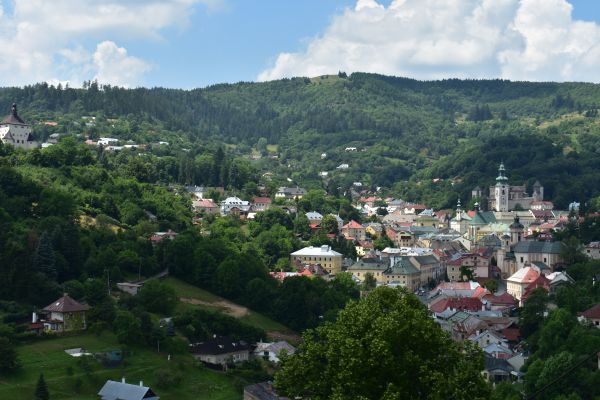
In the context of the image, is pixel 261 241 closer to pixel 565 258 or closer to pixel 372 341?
pixel 565 258

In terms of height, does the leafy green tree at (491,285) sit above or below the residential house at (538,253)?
below

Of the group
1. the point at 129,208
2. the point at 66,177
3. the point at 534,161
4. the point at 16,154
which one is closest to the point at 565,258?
the point at 129,208

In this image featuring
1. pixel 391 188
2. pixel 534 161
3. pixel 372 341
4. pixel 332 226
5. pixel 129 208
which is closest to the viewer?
pixel 372 341

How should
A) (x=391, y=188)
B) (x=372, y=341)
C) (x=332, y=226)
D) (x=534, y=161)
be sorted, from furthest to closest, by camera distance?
(x=391, y=188) < (x=534, y=161) < (x=332, y=226) < (x=372, y=341)

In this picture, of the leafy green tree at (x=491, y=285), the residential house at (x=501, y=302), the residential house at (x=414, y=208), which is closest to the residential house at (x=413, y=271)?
the leafy green tree at (x=491, y=285)

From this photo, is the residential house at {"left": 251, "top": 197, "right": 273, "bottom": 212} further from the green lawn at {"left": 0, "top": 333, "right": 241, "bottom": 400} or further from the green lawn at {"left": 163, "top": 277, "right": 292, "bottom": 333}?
the green lawn at {"left": 0, "top": 333, "right": 241, "bottom": 400}

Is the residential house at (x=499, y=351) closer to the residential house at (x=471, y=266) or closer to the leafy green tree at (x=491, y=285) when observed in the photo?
the leafy green tree at (x=491, y=285)

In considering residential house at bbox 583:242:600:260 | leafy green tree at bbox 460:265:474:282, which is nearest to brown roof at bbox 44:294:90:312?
leafy green tree at bbox 460:265:474:282

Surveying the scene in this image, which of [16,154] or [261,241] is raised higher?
[16,154]

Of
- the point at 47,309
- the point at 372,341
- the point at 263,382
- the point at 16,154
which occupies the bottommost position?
the point at 263,382
